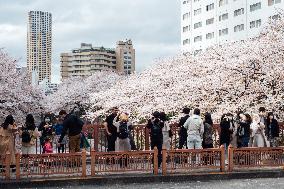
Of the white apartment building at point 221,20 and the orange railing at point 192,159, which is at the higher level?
the white apartment building at point 221,20

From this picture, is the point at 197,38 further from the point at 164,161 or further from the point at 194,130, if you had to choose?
the point at 164,161

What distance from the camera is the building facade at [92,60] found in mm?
169375

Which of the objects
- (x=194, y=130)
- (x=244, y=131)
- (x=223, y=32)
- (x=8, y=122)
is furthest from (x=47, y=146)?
(x=223, y=32)

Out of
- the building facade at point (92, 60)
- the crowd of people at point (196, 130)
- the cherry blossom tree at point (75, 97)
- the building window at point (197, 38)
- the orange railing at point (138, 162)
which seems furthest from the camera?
the building facade at point (92, 60)

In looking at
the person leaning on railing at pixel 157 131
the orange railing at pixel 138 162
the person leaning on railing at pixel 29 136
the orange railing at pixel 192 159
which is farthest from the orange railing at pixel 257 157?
the person leaning on railing at pixel 29 136

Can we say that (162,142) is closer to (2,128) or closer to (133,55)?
(2,128)

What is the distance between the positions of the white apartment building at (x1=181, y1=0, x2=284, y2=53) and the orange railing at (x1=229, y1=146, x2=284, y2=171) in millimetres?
41925

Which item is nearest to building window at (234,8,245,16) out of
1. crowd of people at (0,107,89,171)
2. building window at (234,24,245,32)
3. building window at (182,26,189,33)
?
building window at (234,24,245,32)

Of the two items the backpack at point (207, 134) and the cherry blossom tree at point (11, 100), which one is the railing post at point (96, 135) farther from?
the cherry blossom tree at point (11, 100)

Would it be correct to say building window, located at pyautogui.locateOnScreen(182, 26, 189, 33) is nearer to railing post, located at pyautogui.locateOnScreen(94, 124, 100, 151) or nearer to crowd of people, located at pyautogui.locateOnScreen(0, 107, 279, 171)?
railing post, located at pyautogui.locateOnScreen(94, 124, 100, 151)

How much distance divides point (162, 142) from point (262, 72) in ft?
32.8

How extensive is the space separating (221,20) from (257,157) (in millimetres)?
57231

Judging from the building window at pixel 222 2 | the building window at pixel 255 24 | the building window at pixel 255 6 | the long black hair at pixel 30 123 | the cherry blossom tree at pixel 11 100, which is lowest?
the long black hair at pixel 30 123

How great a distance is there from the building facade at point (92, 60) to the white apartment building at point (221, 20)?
88.1m
